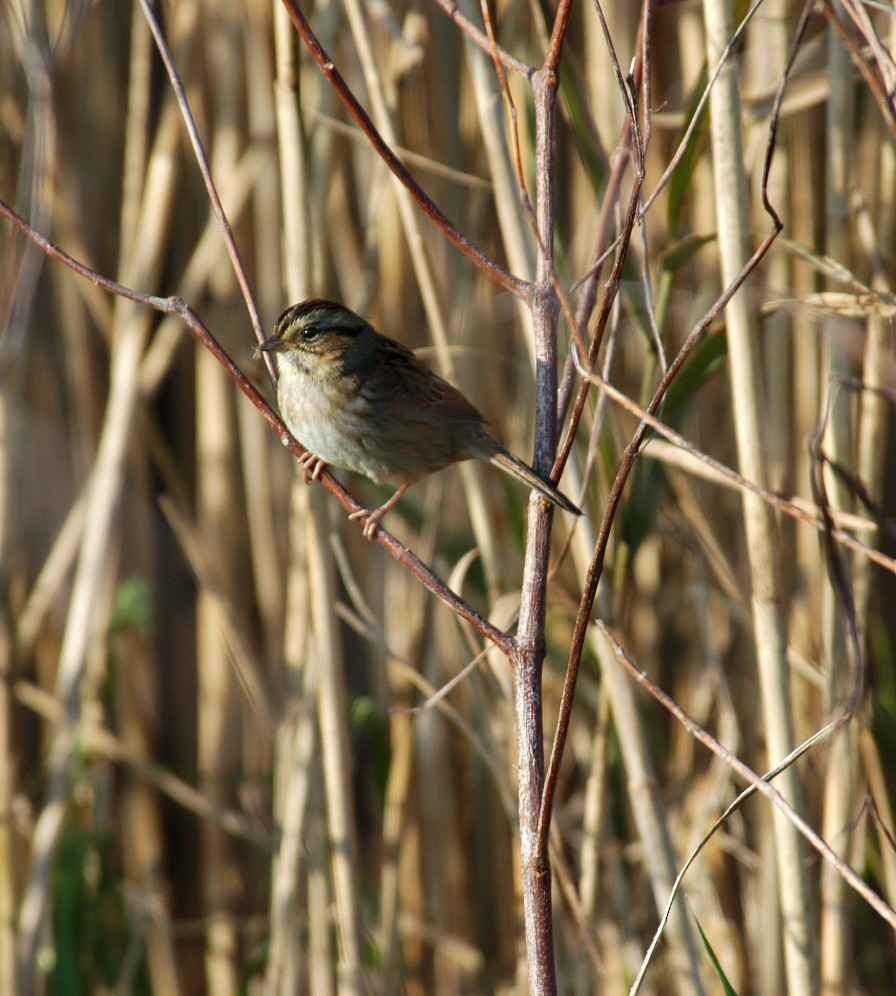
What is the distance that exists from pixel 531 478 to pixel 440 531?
42.0 inches

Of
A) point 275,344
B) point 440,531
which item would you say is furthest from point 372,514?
point 440,531

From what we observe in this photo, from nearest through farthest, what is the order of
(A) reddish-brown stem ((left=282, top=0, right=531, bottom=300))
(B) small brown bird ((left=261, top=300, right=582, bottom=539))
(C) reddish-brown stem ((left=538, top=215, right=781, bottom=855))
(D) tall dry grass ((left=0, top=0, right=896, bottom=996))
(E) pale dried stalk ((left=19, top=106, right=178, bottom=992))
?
1. (C) reddish-brown stem ((left=538, top=215, right=781, bottom=855))
2. (A) reddish-brown stem ((left=282, top=0, right=531, bottom=300))
3. (D) tall dry grass ((left=0, top=0, right=896, bottom=996))
4. (B) small brown bird ((left=261, top=300, right=582, bottom=539))
5. (E) pale dried stalk ((left=19, top=106, right=178, bottom=992))

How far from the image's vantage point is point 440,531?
2.39 metres

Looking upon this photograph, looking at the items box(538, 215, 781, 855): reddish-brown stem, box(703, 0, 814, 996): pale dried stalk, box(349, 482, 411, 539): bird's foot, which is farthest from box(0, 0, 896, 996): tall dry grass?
box(538, 215, 781, 855): reddish-brown stem

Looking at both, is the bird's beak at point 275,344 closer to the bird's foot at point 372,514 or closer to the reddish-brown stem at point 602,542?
the bird's foot at point 372,514

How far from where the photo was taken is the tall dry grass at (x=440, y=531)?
1795 millimetres

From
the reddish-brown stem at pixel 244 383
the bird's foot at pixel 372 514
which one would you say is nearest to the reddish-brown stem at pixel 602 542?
the reddish-brown stem at pixel 244 383

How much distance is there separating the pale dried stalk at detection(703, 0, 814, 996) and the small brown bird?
557 mm

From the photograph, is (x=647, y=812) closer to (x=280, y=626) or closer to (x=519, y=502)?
(x=519, y=502)

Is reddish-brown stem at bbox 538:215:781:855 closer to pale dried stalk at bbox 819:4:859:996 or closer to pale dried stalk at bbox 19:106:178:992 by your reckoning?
pale dried stalk at bbox 819:4:859:996

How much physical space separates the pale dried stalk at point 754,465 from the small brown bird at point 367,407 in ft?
1.83

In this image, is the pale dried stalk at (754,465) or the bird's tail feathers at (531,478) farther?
the pale dried stalk at (754,465)

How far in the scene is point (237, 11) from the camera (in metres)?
2.55

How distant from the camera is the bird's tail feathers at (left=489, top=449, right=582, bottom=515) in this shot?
1128 millimetres
